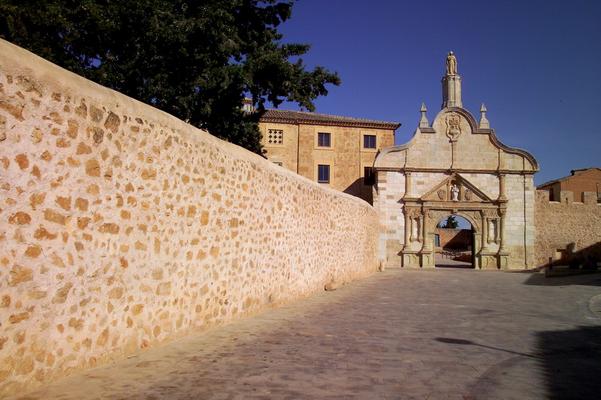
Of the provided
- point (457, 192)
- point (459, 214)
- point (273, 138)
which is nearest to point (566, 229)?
point (459, 214)

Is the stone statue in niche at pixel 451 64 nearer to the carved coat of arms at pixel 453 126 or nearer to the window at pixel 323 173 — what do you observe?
the carved coat of arms at pixel 453 126

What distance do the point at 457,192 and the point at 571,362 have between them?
22783mm

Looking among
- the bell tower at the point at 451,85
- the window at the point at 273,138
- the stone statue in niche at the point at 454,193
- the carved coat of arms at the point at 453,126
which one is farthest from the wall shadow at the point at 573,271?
the window at the point at 273,138

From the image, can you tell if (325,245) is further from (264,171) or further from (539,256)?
(539,256)

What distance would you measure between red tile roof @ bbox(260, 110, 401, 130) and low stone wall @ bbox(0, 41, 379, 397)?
2531cm

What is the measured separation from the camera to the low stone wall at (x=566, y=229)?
27406mm

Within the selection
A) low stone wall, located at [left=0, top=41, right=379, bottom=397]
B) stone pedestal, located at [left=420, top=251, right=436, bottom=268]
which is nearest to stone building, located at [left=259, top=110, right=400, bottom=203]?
stone pedestal, located at [left=420, top=251, right=436, bottom=268]

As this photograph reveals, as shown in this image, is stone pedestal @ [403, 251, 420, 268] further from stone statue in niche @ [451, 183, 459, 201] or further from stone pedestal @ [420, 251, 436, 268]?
stone statue in niche @ [451, 183, 459, 201]

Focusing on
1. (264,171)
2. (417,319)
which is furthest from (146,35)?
(417,319)

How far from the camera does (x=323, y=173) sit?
3241 centimetres

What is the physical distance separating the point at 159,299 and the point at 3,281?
192 cm

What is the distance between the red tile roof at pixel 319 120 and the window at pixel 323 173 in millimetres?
2951

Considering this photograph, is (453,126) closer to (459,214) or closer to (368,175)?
(459,214)

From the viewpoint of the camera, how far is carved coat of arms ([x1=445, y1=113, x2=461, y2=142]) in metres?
27.3
